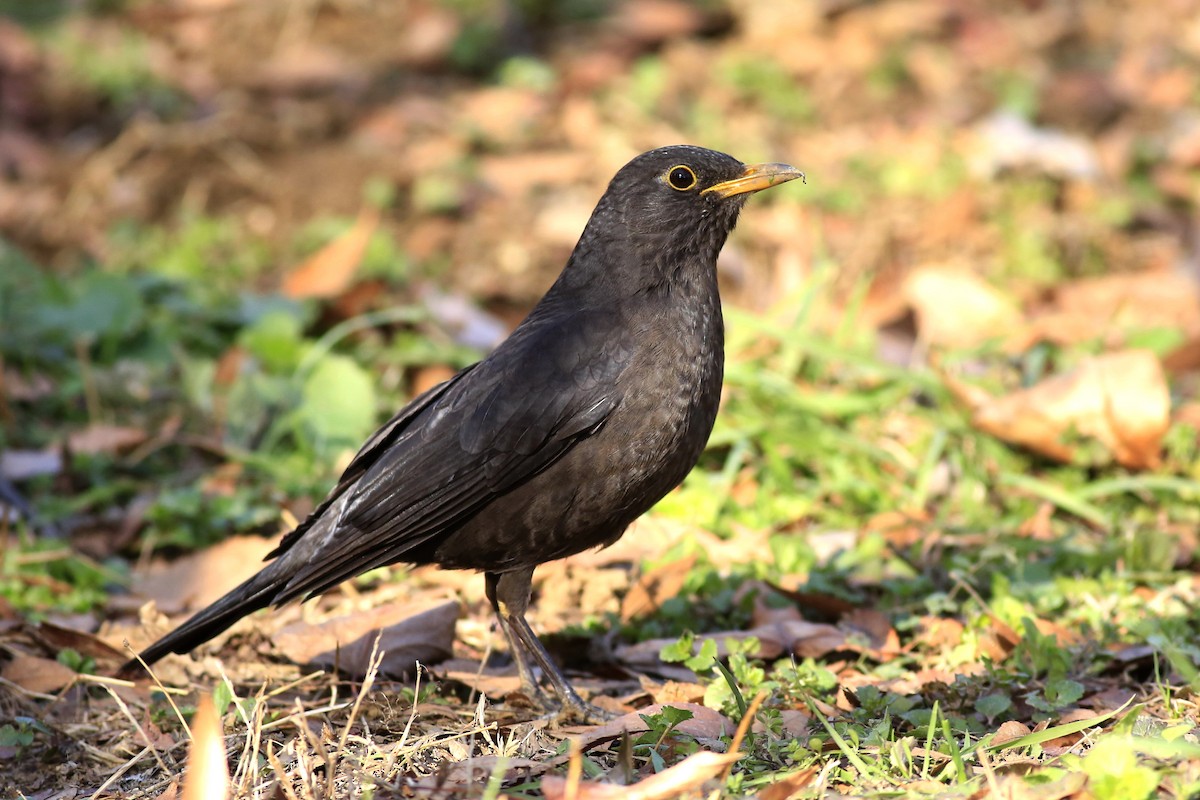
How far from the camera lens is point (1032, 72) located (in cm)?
988

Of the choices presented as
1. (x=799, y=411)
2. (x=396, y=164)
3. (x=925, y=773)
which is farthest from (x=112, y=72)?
(x=925, y=773)

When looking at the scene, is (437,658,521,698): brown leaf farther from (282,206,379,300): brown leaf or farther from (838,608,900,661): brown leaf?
(282,206,379,300): brown leaf

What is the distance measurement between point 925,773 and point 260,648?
240 centimetres

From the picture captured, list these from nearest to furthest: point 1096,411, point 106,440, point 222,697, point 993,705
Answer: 1. point 993,705
2. point 222,697
3. point 1096,411
4. point 106,440

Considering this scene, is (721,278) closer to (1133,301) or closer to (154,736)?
(1133,301)

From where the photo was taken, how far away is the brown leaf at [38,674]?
4.36 metres

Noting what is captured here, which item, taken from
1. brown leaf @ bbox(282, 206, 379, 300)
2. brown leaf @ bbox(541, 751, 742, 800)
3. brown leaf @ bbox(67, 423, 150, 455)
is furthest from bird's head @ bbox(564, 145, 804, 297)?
brown leaf @ bbox(282, 206, 379, 300)

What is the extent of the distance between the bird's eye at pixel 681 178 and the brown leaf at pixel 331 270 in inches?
110

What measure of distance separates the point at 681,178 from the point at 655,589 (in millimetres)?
1443

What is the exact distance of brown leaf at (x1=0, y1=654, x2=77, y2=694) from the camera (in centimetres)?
436

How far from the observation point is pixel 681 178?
4543mm

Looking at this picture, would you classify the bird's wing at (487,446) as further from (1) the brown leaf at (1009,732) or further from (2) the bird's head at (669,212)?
(1) the brown leaf at (1009,732)

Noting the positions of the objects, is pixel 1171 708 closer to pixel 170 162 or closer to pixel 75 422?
pixel 75 422

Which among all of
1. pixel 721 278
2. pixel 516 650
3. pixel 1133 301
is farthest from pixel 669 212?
pixel 1133 301
